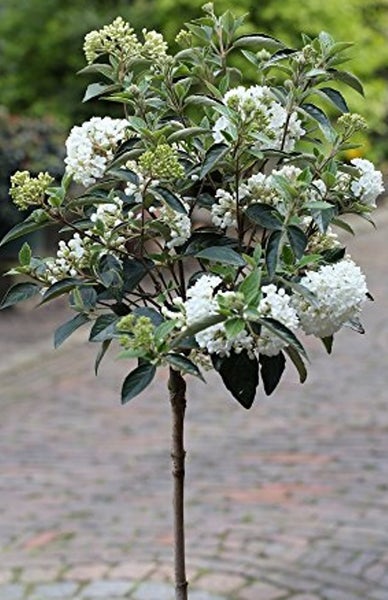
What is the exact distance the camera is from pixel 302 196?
8.16 feet

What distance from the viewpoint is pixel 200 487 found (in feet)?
19.6

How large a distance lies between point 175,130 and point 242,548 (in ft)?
9.08

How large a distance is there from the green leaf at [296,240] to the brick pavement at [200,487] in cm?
230

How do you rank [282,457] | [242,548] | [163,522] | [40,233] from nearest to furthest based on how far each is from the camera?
[242,548] < [163,522] < [282,457] < [40,233]

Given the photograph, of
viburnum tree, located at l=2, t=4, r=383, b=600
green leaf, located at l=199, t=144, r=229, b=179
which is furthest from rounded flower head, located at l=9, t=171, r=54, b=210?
green leaf, located at l=199, t=144, r=229, b=179

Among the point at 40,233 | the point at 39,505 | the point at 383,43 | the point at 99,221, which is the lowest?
the point at 39,505

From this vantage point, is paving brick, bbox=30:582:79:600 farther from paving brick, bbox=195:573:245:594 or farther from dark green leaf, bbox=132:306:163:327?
dark green leaf, bbox=132:306:163:327

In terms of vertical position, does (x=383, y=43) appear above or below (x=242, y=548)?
above

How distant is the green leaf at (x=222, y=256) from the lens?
8.13 ft

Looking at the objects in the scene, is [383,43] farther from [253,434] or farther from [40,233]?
[253,434]

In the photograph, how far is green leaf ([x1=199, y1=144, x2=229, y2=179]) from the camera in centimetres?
248

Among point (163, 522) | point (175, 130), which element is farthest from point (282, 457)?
point (175, 130)

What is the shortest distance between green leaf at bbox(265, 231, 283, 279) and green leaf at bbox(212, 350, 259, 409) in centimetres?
17

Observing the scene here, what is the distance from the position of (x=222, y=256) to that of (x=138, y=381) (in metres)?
0.32
